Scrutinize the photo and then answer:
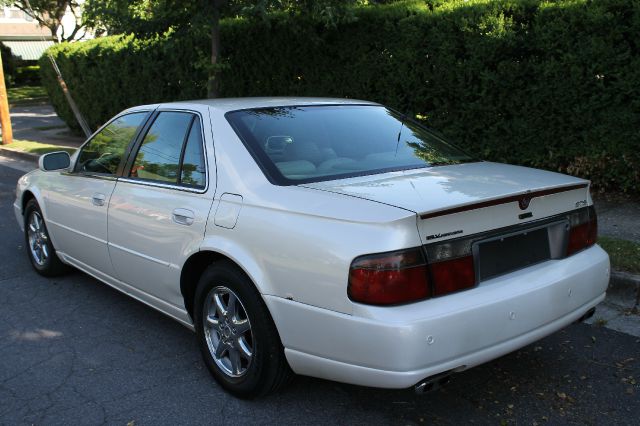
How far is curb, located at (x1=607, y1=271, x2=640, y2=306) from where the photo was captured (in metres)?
4.46

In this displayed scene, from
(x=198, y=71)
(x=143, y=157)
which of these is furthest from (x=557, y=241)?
(x=198, y=71)

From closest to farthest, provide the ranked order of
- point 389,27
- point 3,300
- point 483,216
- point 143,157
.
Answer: point 483,216 → point 143,157 → point 3,300 → point 389,27

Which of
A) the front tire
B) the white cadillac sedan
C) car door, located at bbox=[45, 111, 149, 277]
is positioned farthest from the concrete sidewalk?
the front tire

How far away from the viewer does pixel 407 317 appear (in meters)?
2.58

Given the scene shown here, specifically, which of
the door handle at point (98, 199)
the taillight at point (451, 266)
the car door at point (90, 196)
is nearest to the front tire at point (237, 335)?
the taillight at point (451, 266)

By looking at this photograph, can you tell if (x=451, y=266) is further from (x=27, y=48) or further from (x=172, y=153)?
(x=27, y=48)

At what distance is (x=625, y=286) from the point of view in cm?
453

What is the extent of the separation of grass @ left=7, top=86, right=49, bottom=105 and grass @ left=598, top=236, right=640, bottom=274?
3137cm

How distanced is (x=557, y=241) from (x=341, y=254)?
1.26 m

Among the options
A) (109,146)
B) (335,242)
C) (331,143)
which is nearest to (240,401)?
(335,242)

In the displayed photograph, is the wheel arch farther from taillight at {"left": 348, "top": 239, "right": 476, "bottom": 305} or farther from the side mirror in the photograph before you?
the side mirror

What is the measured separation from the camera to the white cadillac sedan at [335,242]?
2637 mm

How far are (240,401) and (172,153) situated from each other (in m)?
1.59

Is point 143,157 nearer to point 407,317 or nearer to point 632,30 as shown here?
point 407,317
